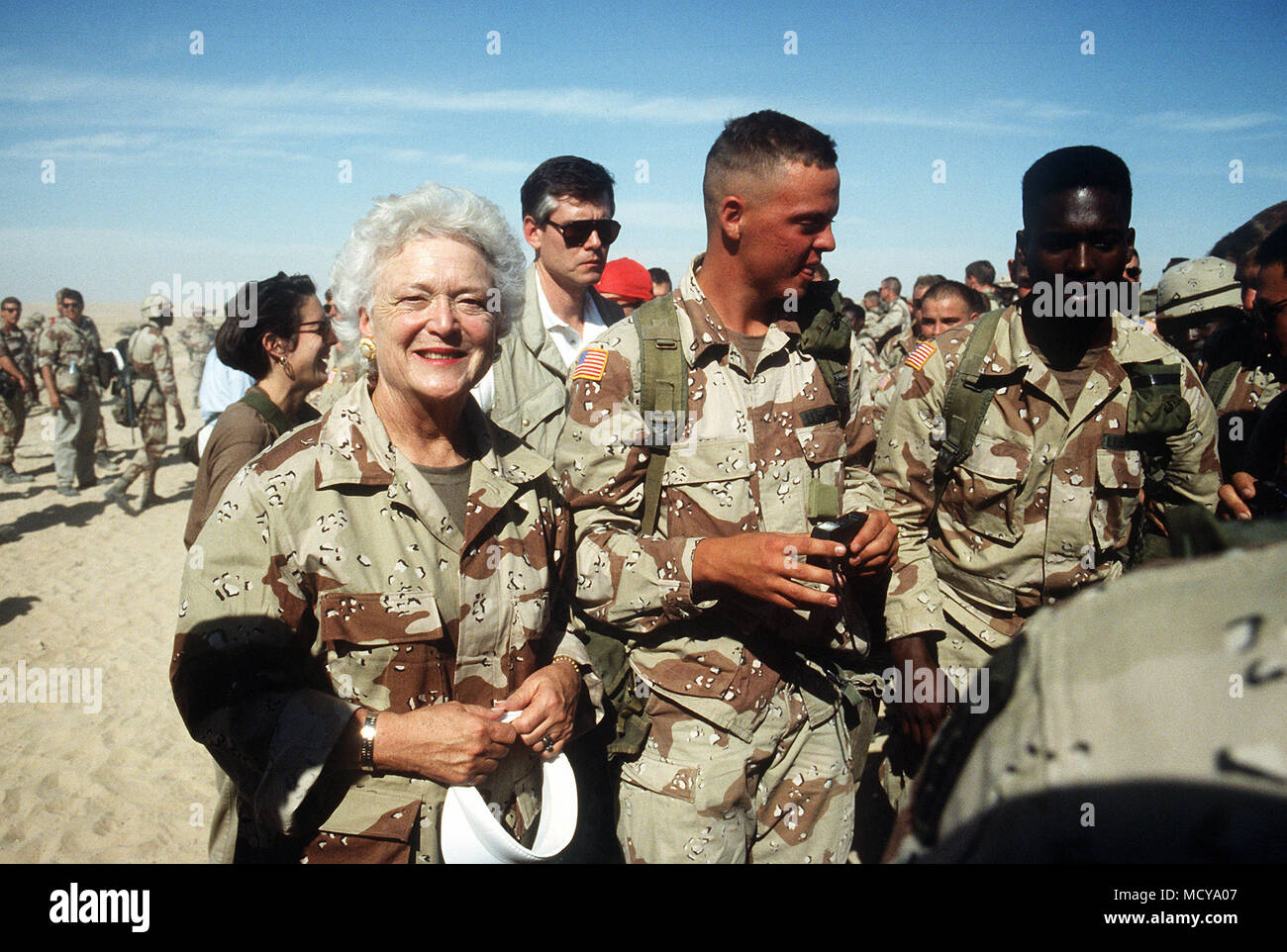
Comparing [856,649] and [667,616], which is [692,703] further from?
[856,649]

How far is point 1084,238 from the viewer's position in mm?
2592

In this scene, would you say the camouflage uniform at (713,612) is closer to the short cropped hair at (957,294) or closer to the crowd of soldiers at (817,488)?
the crowd of soldiers at (817,488)

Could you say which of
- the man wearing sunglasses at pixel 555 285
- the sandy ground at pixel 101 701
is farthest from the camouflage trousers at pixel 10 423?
the man wearing sunglasses at pixel 555 285

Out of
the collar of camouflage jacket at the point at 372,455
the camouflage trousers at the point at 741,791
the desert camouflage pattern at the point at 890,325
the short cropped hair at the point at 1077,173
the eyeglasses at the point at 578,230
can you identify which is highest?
the desert camouflage pattern at the point at 890,325

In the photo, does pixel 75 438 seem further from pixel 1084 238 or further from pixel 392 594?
pixel 1084 238

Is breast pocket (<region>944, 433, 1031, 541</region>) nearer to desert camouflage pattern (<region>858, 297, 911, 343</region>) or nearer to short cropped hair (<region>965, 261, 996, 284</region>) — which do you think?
short cropped hair (<region>965, 261, 996, 284</region>)

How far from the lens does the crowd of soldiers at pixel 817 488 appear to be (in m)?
2.28

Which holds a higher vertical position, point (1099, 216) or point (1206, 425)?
point (1099, 216)

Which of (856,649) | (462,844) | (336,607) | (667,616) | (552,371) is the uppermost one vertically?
(552,371)

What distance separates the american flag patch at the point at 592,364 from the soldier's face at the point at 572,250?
1688 millimetres

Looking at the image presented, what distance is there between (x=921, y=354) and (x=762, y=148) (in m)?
0.97

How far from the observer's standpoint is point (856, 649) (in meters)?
2.53
